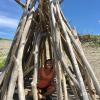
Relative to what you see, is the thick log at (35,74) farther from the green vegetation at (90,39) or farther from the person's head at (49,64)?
the green vegetation at (90,39)

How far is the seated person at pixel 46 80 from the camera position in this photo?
780cm

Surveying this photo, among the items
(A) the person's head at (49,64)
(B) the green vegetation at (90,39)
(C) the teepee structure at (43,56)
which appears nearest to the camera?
(C) the teepee structure at (43,56)

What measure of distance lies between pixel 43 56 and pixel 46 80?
1.21m

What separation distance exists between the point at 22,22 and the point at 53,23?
79cm

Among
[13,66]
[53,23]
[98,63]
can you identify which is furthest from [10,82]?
[98,63]

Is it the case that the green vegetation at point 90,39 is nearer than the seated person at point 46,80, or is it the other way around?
the seated person at point 46,80

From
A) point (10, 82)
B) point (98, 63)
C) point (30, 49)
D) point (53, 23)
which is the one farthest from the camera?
point (98, 63)

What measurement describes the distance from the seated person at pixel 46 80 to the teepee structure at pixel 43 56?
0.21 meters

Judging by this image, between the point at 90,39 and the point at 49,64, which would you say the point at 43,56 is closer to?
the point at 49,64

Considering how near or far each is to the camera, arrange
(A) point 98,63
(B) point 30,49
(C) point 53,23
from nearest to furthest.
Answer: (C) point 53,23 < (B) point 30,49 < (A) point 98,63

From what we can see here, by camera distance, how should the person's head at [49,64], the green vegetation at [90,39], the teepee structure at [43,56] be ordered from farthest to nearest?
1. the green vegetation at [90,39]
2. the person's head at [49,64]
3. the teepee structure at [43,56]

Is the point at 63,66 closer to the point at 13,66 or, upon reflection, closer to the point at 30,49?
the point at 13,66

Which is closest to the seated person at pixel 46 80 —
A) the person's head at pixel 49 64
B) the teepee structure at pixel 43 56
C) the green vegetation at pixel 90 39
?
the person's head at pixel 49 64

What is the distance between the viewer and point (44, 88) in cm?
787
